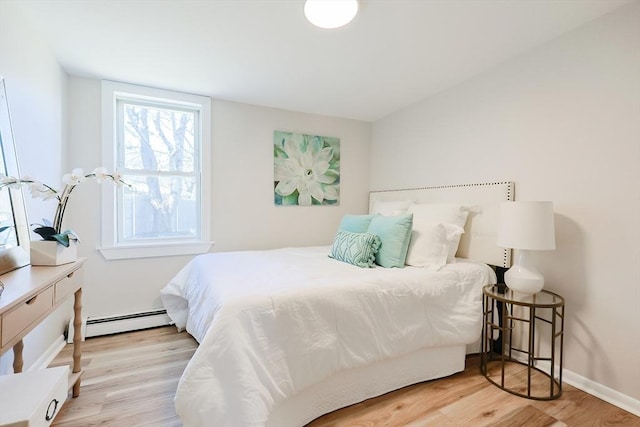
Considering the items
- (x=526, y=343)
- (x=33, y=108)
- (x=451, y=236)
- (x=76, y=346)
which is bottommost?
(x=526, y=343)

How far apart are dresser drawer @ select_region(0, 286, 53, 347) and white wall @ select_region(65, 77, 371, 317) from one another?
1621 millimetres

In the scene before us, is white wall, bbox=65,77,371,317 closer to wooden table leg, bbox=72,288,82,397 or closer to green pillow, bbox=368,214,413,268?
wooden table leg, bbox=72,288,82,397

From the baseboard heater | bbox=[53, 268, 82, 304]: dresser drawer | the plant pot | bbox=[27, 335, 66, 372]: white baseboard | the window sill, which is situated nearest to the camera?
bbox=[53, 268, 82, 304]: dresser drawer

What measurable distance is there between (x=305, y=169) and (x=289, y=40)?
1.66 m

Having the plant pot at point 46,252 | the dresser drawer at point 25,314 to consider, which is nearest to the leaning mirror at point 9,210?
the plant pot at point 46,252

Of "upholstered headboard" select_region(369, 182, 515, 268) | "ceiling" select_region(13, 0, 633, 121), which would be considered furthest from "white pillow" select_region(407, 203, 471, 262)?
"ceiling" select_region(13, 0, 633, 121)

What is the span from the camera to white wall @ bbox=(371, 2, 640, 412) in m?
1.69

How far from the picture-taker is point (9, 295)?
3.37 ft

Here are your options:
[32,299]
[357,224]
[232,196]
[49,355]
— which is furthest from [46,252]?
[357,224]

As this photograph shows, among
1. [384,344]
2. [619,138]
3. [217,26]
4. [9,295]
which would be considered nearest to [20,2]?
[217,26]

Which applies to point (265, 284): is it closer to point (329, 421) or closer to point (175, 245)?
point (329, 421)

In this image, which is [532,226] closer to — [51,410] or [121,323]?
[51,410]

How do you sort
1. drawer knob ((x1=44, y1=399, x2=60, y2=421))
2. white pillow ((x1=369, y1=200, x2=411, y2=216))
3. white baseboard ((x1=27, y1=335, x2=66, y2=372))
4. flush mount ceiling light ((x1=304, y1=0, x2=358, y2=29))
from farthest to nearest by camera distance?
1. white pillow ((x1=369, y1=200, x2=411, y2=216))
2. white baseboard ((x1=27, y1=335, x2=66, y2=372))
3. flush mount ceiling light ((x1=304, y1=0, x2=358, y2=29))
4. drawer knob ((x1=44, y1=399, x2=60, y2=421))

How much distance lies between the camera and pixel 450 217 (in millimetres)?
2400
